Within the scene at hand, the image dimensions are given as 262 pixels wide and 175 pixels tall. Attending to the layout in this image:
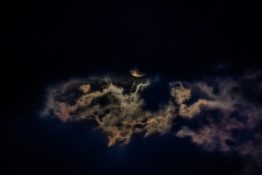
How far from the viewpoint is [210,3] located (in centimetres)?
1506

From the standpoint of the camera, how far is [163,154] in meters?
20.7

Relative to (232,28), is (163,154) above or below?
below

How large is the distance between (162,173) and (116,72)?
7545 mm

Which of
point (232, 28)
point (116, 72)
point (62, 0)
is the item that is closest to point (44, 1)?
point (62, 0)

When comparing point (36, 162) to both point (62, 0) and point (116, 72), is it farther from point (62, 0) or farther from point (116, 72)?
point (62, 0)

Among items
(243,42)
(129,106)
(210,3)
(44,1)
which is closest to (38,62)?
(44,1)

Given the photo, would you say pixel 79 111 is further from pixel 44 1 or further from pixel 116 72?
pixel 44 1

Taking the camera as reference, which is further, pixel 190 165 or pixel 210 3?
pixel 190 165

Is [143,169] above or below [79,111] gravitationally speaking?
below

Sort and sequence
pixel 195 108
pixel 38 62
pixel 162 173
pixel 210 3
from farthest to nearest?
pixel 162 173
pixel 195 108
pixel 38 62
pixel 210 3

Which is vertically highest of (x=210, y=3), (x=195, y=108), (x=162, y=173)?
→ (x=210, y=3)

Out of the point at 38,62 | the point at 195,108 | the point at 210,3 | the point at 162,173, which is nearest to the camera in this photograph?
the point at 210,3

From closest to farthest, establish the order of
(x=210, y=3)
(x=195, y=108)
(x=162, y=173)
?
1. (x=210, y=3)
2. (x=195, y=108)
3. (x=162, y=173)

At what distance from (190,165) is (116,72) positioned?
7.99 meters
